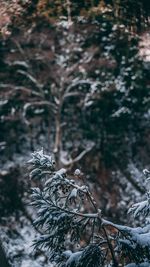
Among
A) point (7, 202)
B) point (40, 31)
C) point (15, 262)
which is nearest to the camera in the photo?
point (15, 262)

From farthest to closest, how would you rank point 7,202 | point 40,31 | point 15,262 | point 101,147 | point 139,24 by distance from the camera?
point 101,147, point 40,31, point 7,202, point 15,262, point 139,24

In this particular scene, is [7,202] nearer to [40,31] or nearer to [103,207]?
[103,207]

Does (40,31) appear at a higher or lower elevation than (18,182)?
higher

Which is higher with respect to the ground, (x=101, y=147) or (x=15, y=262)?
(x=101, y=147)

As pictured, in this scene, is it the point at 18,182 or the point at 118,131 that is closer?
the point at 18,182

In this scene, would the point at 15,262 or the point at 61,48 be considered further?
the point at 61,48

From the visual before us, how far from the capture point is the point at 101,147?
22.3m

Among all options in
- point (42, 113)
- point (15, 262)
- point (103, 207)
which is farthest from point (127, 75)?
point (15, 262)

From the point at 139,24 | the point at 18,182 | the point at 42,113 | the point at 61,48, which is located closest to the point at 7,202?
the point at 18,182

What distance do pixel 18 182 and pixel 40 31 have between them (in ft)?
22.7

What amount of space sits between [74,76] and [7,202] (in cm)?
657

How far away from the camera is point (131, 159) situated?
2231cm

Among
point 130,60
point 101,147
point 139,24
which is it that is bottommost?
point 139,24

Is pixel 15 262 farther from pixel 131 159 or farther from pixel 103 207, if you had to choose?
pixel 131 159
